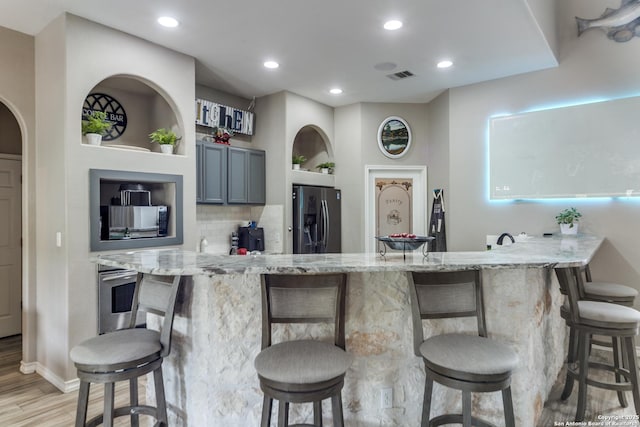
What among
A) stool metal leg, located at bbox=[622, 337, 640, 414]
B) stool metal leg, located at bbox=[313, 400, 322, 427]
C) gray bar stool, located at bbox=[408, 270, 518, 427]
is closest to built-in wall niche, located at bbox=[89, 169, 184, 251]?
stool metal leg, located at bbox=[313, 400, 322, 427]

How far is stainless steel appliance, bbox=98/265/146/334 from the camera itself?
314 centimetres

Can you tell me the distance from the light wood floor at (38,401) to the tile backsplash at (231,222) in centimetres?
203

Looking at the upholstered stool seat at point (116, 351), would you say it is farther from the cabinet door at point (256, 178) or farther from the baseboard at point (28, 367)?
the cabinet door at point (256, 178)

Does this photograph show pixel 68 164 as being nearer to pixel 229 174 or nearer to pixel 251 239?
pixel 229 174

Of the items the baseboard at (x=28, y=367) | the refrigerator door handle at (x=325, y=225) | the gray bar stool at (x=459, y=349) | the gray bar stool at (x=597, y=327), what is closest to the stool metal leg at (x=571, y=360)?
the gray bar stool at (x=597, y=327)

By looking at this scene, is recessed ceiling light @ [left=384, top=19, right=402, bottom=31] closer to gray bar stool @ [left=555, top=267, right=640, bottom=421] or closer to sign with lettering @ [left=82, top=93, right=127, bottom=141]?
gray bar stool @ [left=555, top=267, right=640, bottom=421]

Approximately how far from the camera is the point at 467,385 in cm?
154

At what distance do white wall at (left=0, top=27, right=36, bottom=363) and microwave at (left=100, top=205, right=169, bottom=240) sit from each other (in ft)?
2.29

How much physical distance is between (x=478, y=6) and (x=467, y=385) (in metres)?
2.71

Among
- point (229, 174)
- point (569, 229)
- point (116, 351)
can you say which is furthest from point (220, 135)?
point (569, 229)

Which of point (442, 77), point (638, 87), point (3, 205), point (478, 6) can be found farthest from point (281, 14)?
point (3, 205)

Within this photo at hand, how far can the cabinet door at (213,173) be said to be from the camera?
167 inches

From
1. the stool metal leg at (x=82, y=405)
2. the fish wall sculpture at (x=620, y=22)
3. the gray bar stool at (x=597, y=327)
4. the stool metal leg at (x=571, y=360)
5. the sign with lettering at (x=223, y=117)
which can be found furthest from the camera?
the sign with lettering at (x=223, y=117)

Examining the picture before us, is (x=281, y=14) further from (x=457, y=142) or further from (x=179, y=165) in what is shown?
(x=457, y=142)
